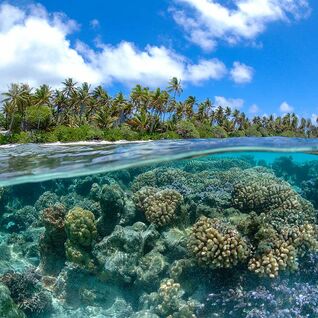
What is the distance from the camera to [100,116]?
64062 mm

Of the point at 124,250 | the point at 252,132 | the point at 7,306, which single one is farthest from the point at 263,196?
the point at 252,132

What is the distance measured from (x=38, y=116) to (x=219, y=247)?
51.5m

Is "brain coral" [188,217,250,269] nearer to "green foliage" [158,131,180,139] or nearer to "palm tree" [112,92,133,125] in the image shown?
"green foliage" [158,131,180,139]

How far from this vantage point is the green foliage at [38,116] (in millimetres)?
55531

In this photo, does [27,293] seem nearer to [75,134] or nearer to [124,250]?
[124,250]

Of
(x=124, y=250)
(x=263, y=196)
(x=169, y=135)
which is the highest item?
(x=169, y=135)

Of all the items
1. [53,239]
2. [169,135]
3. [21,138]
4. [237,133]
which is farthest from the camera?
[237,133]

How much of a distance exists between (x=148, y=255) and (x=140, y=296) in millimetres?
909

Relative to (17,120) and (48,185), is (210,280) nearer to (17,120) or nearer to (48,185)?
(48,185)

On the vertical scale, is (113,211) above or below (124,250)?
above

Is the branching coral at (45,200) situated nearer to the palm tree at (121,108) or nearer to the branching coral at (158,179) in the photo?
the branching coral at (158,179)

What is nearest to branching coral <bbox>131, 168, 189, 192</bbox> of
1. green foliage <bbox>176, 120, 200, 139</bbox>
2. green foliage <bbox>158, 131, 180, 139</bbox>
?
green foliage <bbox>158, 131, 180, 139</bbox>

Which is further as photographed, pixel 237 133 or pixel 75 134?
pixel 237 133

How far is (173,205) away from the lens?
9.73 metres
